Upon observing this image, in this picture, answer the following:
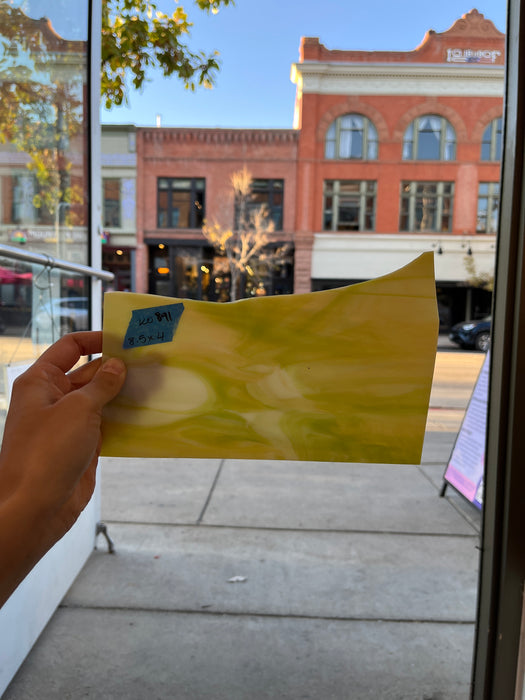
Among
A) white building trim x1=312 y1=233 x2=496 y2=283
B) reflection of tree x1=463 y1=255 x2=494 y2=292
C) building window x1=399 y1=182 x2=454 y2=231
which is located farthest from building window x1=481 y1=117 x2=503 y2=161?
reflection of tree x1=463 y1=255 x2=494 y2=292

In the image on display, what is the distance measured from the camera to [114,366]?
79 cm

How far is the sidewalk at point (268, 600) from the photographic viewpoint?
2.07 metres

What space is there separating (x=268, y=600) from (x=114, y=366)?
2209 millimetres

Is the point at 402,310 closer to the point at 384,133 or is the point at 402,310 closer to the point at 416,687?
the point at 416,687

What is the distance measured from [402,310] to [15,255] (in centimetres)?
158

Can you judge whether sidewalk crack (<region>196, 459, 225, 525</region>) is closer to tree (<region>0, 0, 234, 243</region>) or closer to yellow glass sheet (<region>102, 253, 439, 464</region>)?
tree (<region>0, 0, 234, 243</region>)

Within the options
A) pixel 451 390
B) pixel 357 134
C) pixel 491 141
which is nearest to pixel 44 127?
pixel 451 390

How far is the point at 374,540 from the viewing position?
328cm

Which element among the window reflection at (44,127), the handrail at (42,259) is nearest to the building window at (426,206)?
the window reflection at (44,127)

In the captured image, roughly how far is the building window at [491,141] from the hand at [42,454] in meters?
26.6

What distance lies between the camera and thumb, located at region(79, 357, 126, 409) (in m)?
0.77

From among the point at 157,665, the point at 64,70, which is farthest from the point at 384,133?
the point at 157,665

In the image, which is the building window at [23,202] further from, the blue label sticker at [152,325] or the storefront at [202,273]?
the storefront at [202,273]

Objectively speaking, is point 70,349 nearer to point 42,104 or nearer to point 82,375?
point 82,375
